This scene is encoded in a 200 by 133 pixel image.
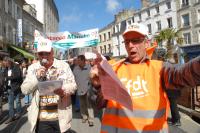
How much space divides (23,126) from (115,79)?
263 inches

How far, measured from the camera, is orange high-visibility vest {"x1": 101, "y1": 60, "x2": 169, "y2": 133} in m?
2.37

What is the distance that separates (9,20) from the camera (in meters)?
29.3

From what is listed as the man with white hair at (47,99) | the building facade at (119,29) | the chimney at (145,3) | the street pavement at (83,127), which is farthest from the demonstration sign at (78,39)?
the building facade at (119,29)

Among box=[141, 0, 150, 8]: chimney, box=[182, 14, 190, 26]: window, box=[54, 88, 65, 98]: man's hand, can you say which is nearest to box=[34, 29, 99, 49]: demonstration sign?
box=[54, 88, 65, 98]: man's hand

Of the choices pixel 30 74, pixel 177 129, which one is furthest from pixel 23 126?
pixel 30 74

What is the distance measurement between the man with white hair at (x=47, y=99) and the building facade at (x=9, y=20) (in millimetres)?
21681

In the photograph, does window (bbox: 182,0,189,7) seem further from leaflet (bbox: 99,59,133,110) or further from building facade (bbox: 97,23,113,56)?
leaflet (bbox: 99,59,133,110)

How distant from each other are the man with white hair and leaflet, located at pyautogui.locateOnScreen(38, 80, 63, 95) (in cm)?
24

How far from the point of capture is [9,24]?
29188mm

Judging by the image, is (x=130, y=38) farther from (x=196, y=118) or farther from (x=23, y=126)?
(x=196, y=118)

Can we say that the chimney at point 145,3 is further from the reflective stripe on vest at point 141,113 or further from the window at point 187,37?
the reflective stripe on vest at point 141,113

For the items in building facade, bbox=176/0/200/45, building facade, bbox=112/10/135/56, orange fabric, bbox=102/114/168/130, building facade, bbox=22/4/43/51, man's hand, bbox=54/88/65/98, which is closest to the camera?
orange fabric, bbox=102/114/168/130

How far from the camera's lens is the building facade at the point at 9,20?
2648 cm

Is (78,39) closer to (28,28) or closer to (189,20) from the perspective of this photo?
(28,28)
